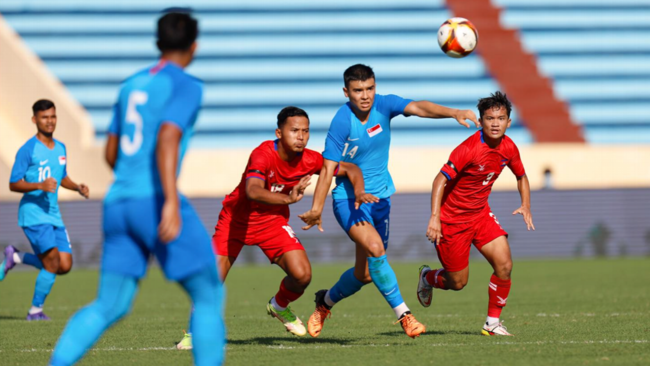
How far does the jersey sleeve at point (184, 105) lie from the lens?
13.3 ft

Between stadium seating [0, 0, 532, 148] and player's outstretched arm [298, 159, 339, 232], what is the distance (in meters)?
18.9

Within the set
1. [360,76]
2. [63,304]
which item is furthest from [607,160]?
[360,76]

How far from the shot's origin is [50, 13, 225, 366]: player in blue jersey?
4.08 m

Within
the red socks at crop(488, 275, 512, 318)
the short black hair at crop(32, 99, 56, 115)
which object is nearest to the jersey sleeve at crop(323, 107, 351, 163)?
the red socks at crop(488, 275, 512, 318)

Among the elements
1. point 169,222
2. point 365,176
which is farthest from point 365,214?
point 169,222

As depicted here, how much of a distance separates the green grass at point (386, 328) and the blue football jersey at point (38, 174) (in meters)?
1.10

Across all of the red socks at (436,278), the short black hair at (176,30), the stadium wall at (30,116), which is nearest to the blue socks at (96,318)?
the short black hair at (176,30)

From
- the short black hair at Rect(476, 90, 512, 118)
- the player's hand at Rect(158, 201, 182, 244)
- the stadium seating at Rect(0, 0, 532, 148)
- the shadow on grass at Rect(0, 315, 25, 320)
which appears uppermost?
the stadium seating at Rect(0, 0, 532, 148)

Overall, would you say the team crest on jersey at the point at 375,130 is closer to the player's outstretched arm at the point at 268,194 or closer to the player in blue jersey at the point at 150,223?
the player's outstretched arm at the point at 268,194

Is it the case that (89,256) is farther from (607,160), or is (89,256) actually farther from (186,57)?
(186,57)

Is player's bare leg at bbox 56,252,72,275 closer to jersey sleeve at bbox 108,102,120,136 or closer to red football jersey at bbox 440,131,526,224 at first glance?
red football jersey at bbox 440,131,526,224

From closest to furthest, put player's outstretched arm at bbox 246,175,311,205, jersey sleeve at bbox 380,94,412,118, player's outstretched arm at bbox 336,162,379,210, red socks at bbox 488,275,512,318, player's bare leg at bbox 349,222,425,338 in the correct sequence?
player's outstretched arm at bbox 246,175,311,205 < player's outstretched arm at bbox 336,162,379,210 < player's bare leg at bbox 349,222,425,338 < jersey sleeve at bbox 380,94,412,118 < red socks at bbox 488,275,512,318

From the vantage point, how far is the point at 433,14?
28641mm

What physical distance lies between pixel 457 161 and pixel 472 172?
0.78 feet
